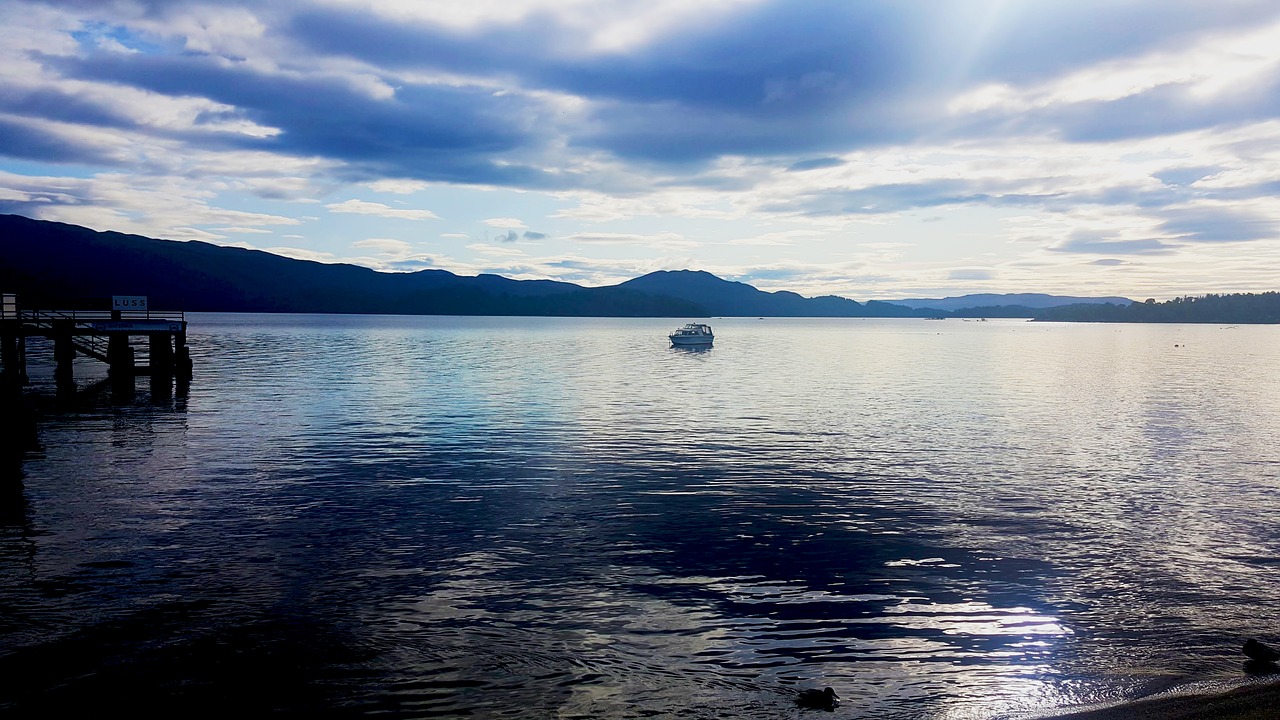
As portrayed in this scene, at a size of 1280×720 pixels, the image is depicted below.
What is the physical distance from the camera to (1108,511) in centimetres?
2486

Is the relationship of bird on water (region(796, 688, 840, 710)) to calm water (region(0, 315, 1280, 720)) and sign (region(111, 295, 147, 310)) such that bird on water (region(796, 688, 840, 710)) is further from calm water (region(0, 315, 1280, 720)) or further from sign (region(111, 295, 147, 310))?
sign (region(111, 295, 147, 310))

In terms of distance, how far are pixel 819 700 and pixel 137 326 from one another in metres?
66.0

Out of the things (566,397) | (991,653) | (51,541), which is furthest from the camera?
(566,397)

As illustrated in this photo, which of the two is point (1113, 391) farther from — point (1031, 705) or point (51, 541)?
point (51, 541)

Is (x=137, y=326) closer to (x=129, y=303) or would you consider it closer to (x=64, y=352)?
(x=129, y=303)

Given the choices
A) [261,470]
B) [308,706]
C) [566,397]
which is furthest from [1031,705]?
[566,397]

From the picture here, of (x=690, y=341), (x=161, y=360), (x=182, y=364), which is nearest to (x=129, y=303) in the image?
(x=161, y=360)

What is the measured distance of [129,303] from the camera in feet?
209

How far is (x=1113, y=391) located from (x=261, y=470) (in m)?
62.8

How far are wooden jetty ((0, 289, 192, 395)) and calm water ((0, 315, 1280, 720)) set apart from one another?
1922cm

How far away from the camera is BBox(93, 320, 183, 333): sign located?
202ft

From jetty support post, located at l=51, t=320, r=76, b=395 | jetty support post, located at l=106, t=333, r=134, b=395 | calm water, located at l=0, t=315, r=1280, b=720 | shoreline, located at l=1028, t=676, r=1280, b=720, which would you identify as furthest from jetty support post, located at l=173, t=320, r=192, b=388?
shoreline, located at l=1028, t=676, r=1280, b=720

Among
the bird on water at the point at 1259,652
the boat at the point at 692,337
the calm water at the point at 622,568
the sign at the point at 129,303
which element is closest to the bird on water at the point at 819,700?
the calm water at the point at 622,568

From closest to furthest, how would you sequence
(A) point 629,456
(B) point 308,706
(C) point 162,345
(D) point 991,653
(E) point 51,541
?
(B) point 308,706, (D) point 991,653, (E) point 51,541, (A) point 629,456, (C) point 162,345
